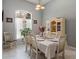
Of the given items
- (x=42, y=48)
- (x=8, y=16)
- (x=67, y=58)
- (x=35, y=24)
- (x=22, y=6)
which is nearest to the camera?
(x=42, y=48)

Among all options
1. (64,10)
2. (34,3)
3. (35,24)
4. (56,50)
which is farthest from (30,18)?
(56,50)

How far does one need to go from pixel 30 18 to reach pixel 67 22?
9.99 ft

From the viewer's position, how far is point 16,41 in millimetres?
7820

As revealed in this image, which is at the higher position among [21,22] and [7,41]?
[21,22]

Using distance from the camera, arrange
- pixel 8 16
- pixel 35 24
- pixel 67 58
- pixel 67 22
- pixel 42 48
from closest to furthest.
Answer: pixel 42 48, pixel 67 58, pixel 67 22, pixel 8 16, pixel 35 24

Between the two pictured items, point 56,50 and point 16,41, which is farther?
point 16,41

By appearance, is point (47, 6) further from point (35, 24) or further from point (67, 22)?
point (67, 22)

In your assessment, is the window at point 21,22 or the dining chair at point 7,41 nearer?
the dining chair at point 7,41

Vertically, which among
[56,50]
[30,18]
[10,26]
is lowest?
[56,50]

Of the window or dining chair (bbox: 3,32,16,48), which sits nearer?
dining chair (bbox: 3,32,16,48)

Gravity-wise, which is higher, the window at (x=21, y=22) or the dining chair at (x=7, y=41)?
the window at (x=21, y=22)

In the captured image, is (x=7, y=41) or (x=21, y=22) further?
(x=21, y=22)

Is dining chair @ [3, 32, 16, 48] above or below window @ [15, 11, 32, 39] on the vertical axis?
below

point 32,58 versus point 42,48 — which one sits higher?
point 42,48
